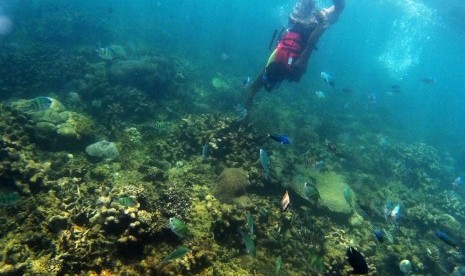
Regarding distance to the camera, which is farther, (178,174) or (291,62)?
(291,62)

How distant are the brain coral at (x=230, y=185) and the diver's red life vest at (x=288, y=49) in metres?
3.95

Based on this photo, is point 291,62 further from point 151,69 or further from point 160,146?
point 151,69

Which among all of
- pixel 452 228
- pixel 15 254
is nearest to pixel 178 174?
pixel 15 254

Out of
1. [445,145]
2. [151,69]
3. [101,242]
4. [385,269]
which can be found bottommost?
[445,145]

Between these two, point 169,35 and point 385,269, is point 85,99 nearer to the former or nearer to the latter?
point 385,269

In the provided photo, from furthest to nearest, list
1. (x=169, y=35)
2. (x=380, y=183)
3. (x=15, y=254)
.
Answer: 1. (x=169, y=35)
2. (x=380, y=183)
3. (x=15, y=254)

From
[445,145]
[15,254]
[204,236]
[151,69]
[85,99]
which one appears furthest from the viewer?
[445,145]

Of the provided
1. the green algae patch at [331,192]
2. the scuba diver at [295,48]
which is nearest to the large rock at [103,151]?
the scuba diver at [295,48]

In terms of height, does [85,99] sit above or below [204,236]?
below

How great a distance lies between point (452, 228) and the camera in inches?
523

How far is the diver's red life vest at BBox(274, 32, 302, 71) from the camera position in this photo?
1047cm

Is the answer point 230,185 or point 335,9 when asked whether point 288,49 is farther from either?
point 335,9

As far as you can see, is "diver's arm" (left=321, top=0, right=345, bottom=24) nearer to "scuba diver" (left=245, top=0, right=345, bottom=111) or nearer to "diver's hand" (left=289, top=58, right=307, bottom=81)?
"scuba diver" (left=245, top=0, right=345, bottom=111)

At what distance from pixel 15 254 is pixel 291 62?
28.9 feet
